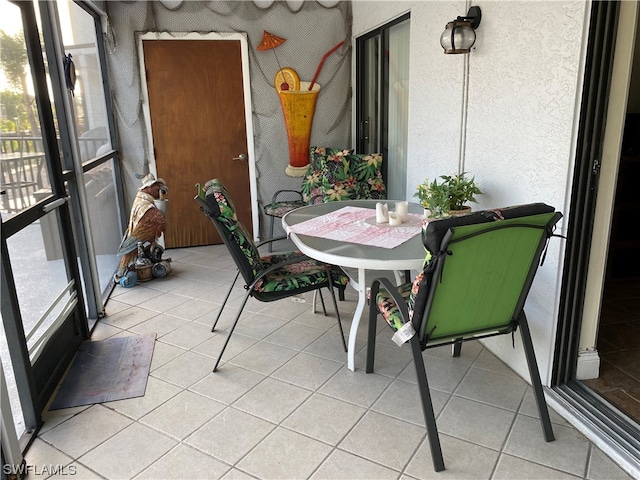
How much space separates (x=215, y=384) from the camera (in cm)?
223

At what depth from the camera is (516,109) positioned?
217 centimetres

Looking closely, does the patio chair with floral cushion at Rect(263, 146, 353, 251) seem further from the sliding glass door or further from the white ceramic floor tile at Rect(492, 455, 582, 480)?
the white ceramic floor tile at Rect(492, 455, 582, 480)

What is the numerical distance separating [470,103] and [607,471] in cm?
183

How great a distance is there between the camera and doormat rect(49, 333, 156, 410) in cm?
215

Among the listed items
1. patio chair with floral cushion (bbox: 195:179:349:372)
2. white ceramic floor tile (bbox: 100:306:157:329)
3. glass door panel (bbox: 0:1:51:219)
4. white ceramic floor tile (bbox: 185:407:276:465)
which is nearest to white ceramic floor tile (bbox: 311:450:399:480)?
white ceramic floor tile (bbox: 185:407:276:465)

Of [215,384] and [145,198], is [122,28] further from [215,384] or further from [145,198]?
[215,384]

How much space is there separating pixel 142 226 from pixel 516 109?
2668mm

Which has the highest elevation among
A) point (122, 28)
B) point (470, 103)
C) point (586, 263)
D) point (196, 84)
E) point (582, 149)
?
point (122, 28)

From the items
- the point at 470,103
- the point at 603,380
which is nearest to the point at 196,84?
the point at 470,103

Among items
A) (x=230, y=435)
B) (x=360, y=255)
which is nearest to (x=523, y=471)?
(x=360, y=255)

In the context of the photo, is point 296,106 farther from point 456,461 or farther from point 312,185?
point 456,461

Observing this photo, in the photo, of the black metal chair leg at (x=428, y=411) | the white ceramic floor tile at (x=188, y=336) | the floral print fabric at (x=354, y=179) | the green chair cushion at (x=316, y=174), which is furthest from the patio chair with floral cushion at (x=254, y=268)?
the green chair cushion at (x=316, y=174)

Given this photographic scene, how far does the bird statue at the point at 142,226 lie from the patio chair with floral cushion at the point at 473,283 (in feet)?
7.70

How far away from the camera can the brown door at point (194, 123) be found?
13.8ft
